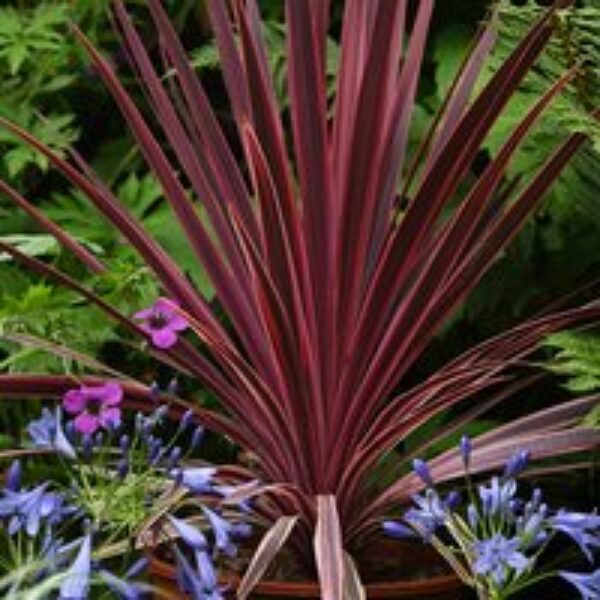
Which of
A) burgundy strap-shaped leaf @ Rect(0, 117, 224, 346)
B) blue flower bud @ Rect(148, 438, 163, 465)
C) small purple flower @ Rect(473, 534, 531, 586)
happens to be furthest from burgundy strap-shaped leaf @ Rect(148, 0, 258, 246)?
small purple flower @ Rect(473, 534, 531, 586)

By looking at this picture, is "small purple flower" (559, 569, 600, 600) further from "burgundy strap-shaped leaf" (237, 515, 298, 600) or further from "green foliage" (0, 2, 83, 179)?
"green foliage" (0, 2, 83, 179)

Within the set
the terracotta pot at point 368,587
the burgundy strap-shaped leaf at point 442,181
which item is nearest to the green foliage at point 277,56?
the burgundy strap-shaped leaf at point 442,181

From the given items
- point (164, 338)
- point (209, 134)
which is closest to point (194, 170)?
point (209, 134)

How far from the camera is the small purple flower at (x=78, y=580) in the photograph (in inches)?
63.7

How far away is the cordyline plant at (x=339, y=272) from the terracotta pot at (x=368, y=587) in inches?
3.5

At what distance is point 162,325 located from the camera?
2305 millimetres

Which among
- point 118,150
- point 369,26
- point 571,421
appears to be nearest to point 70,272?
point 118,150

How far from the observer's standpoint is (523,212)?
2.29 metres

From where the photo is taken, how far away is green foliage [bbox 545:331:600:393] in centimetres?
209

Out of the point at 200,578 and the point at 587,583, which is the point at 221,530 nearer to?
the point at 200,578

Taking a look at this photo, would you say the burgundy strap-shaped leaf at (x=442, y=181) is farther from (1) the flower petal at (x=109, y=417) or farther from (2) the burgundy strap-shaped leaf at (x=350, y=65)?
(1) the flower petal at (x=109, y=417)

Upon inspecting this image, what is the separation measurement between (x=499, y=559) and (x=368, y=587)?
0.43m

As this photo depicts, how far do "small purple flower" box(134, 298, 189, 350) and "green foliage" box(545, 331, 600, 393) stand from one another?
50 centimetres

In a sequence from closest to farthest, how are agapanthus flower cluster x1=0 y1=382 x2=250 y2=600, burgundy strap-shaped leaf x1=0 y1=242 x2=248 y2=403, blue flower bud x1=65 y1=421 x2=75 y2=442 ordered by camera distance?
agapanthus flower cluster x1=0 y1=382 x2=250 y2=600 < blue flower bud x1=65 y1=421 x2=75 y2=442 < burgundy strap-shaped leaf x1=0 y1=242 x2=248 y2=403
